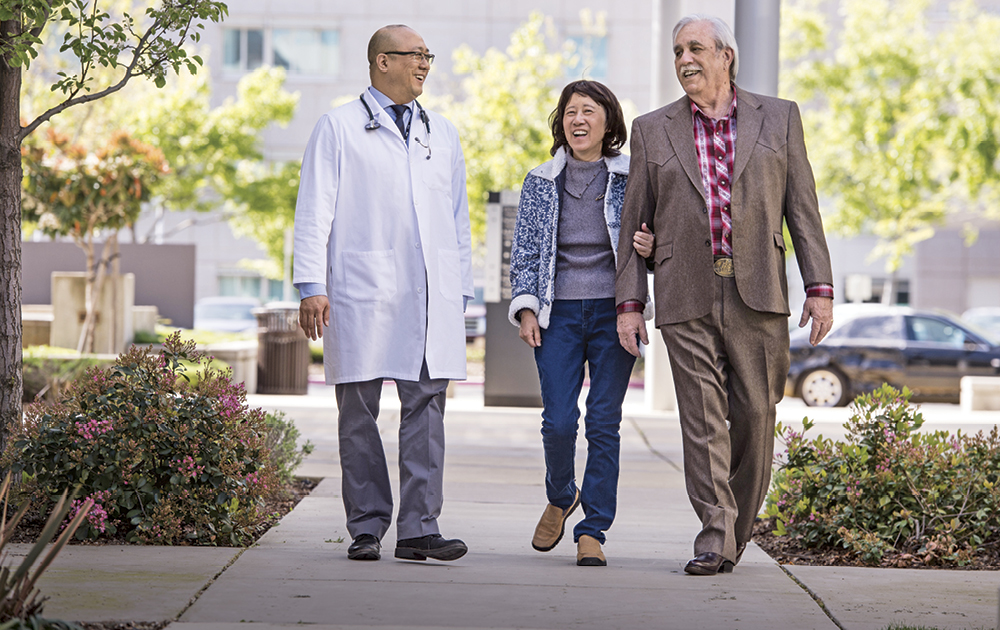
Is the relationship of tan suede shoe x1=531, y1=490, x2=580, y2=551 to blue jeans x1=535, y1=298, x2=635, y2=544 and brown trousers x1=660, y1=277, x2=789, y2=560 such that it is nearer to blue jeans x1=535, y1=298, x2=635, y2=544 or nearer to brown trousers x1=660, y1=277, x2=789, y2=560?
blue jeans x1=535, y1=298, x2=635, y2=544

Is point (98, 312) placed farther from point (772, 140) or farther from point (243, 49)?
point (243, 49)

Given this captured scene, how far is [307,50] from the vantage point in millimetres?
39688

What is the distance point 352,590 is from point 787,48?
2951 cm

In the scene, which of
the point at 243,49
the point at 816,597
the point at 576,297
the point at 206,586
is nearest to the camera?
the point at 206,586

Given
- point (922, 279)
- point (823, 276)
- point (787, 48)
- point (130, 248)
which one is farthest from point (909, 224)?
point (823, 276)

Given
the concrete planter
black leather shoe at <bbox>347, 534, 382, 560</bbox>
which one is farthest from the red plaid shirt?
the concrete planter

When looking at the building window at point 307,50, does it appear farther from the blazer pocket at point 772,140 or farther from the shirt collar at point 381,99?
the blazer pocket at point 772,140

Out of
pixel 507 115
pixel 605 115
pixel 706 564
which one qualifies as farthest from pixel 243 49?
pixel 706 564

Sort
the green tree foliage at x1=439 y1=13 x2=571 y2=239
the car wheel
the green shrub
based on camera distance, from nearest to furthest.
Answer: the green shrub, the car wheel, the green tree foliage at x1=439 y1=13 x2=571 y2=239

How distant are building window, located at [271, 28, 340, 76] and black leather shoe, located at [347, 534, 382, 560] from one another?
120 ft

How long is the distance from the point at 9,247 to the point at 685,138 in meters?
2.98

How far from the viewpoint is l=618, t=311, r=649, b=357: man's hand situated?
4547mm

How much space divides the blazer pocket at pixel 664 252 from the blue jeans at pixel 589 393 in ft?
0.92

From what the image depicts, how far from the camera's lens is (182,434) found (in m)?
4.87
